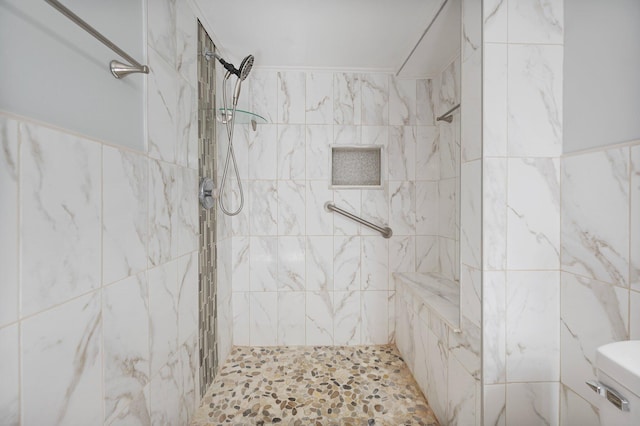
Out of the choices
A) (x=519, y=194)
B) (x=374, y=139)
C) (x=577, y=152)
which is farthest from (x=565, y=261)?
(x=374, y=139)

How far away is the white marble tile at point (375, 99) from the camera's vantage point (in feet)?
6.98

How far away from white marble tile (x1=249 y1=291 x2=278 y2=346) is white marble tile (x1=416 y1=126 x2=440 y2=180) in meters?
1.48

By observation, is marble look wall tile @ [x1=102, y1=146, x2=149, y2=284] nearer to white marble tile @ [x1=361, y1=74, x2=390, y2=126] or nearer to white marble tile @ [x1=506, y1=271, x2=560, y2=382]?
white marble tile @ [x1=506, y1=271, x2=560, y2=382]

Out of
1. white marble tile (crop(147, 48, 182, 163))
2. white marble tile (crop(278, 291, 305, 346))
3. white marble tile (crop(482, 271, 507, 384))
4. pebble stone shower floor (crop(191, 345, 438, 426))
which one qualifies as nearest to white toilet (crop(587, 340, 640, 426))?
white marble tile (crop(482, 271, 507, 384))

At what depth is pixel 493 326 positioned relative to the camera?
1.06 meters

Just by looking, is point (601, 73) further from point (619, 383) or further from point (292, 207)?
point (292, 207)

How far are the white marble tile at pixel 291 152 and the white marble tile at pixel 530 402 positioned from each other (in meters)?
1.67

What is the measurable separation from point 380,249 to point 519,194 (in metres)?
1.18

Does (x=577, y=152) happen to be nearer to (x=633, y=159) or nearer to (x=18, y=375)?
(x=633, y=159)

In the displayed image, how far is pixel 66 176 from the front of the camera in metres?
0.67

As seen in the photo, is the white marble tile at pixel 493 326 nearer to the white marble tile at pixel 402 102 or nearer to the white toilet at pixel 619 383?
the white toilet at pixel 619 383

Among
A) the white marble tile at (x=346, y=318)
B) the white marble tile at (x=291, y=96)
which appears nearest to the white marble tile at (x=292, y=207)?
the white marble tile at (x=291, y=96)

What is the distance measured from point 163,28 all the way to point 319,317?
1949 millimetres

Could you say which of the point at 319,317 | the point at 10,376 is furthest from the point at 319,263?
the point at 10,376
